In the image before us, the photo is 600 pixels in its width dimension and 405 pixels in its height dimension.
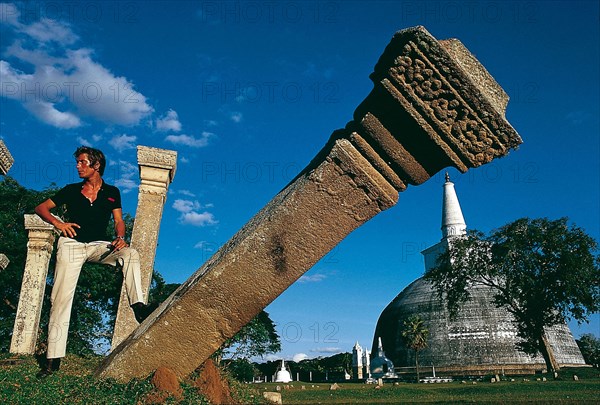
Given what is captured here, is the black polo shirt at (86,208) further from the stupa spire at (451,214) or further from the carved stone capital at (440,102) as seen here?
the stupa spire at (451,214)

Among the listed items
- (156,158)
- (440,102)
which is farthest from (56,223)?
(156,158)

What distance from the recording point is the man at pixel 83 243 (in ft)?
14.5

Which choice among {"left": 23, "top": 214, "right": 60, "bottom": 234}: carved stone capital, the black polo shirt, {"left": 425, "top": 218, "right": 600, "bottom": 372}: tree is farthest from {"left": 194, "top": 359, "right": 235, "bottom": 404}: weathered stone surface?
{"left": 425, "top": 218, "right": 600, "bottom": 372}: tree

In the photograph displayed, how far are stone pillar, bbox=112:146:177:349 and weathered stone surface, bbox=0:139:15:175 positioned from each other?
2290 mm

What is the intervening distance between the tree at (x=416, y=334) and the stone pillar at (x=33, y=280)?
40295 millimetres

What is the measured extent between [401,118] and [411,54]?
0.47 m

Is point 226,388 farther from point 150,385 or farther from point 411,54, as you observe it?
point 411,54

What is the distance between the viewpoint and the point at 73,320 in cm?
2381

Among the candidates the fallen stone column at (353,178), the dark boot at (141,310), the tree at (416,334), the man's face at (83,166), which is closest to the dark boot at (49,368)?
the fallen stone column at (353,178)

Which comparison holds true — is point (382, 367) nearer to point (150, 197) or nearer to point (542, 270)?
point (542, 270)

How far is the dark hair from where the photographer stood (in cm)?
454

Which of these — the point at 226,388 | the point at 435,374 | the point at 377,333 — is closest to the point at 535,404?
the point at 226,388

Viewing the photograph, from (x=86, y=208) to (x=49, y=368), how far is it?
155 centimetres

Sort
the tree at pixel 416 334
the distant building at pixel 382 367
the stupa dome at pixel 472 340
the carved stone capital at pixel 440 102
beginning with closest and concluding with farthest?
the carved stone capital at pixel 440 102 → the tree at pixel 416 334 → the stupa dome at pixel 472 340 → the distant building at pixel 382 367
